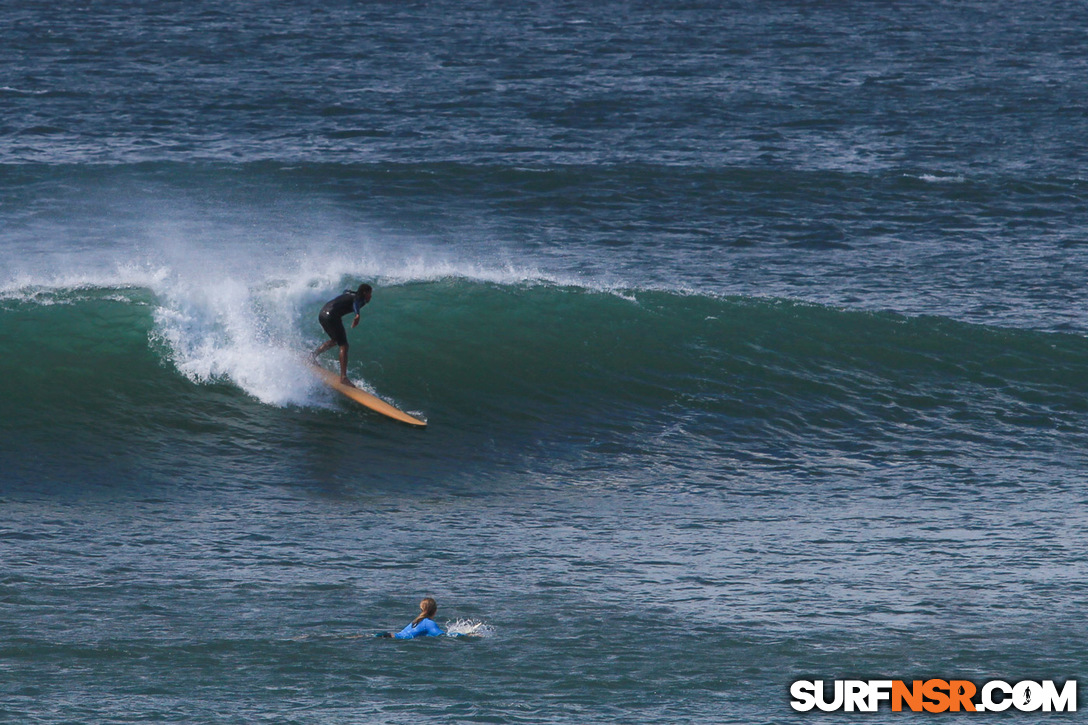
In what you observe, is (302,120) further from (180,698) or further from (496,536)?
(180,698)

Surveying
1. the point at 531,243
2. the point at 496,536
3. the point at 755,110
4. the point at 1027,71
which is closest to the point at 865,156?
the point at 755,110

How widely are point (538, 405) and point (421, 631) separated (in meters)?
7.67

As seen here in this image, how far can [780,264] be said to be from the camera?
28.1 meters

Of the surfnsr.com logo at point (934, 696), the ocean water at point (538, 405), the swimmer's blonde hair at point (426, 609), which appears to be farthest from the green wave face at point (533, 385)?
the surfnsr.com logo at point (934, 696)

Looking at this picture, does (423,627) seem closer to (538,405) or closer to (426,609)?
(426,609)

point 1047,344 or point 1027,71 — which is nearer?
point 1047,344

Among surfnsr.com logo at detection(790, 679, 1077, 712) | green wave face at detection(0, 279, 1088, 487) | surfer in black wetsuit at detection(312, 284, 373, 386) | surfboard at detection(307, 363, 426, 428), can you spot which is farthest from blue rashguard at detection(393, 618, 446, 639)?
surfer in black wetsuit at detection(312, 284, 373, 386)

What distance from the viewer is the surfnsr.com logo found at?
38.6 feet

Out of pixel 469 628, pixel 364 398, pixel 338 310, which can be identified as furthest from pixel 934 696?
pixel 338 310

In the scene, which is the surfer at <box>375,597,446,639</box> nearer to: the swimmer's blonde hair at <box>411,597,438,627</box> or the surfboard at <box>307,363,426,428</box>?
the swimmer's blonde hair at <box>411,597,438,627</box>

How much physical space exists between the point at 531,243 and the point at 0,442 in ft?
47.4

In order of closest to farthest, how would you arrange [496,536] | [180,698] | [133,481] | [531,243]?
[180,698], [496,536], [133,481], [531,243]

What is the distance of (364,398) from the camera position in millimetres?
19328

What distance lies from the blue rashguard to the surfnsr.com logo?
10.9 ft
